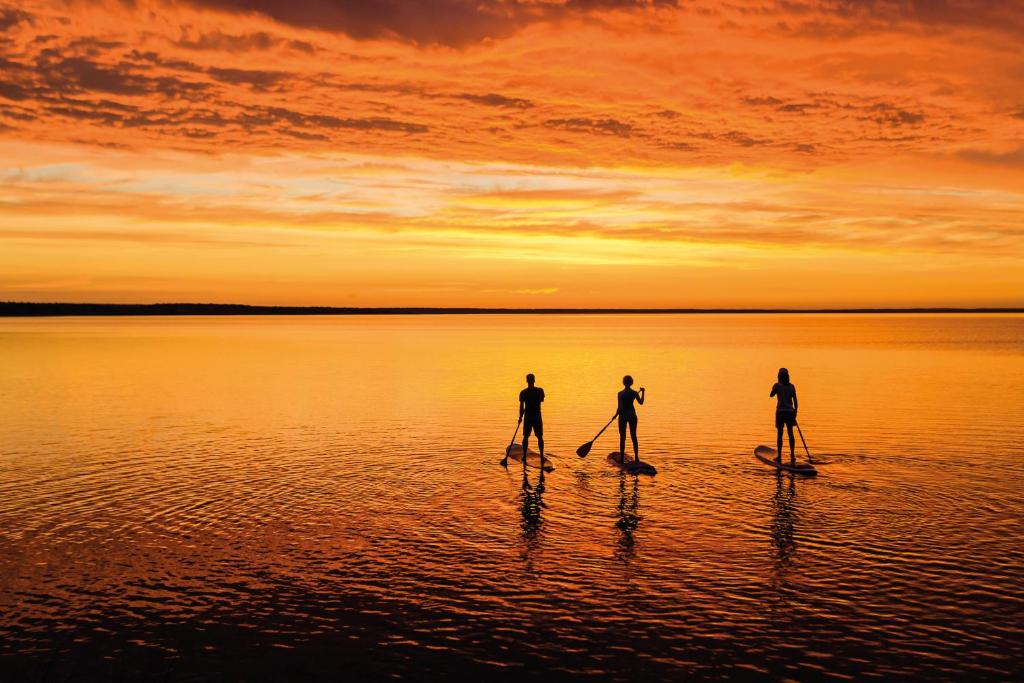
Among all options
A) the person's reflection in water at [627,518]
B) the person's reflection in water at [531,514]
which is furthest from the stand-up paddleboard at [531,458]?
the person's reflection in water at [627,518]

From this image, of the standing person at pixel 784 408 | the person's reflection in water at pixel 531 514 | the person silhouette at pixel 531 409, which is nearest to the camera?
the person's reflection in water at pixel 531 514

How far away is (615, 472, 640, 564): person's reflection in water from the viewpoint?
16.8 m

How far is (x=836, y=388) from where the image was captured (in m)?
53.7

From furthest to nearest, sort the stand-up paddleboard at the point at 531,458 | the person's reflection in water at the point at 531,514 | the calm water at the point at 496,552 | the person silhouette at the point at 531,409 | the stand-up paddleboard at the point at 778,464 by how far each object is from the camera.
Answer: the person silhouette at the point at 531,409 < the stand-up paddleboard at the point at 531,458 < the stand-up paddleboard at the point at 778,464 < the person's reflection in water at the point at 531,514 < the calm water at the point at 496,552

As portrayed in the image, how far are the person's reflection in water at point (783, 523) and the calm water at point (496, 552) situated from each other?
0.08 m

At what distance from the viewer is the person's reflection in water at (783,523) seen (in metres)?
16.1

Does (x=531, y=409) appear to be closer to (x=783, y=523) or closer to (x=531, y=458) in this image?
(x=531, y=458)

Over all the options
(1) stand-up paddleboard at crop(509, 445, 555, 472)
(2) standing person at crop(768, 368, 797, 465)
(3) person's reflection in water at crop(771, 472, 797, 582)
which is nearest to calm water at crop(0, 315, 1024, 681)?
(3) person's reflection in water at crop(771, 472, 797, 582)

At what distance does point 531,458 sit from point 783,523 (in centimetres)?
1014

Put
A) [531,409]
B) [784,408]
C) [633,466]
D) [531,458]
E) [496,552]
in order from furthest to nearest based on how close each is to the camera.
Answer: [531,409] < [531,458] < [784,408] < [633,466] < [496,552]

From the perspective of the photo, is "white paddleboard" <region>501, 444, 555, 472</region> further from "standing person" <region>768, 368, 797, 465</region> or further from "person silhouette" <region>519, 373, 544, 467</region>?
"standing person" <region>768, 368, 797, 465</region>

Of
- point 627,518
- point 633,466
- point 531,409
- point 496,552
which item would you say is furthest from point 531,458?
point 496,552

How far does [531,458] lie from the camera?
27234 mm

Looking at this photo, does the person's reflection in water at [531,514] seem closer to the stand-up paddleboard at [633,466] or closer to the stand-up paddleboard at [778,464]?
the stand-up paddleboard at [633,466]
